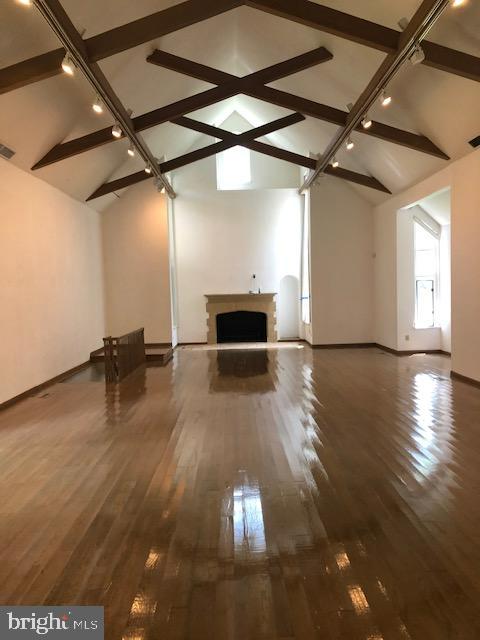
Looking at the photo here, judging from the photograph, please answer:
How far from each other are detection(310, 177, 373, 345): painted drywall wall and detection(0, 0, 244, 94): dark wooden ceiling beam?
19.8 feet

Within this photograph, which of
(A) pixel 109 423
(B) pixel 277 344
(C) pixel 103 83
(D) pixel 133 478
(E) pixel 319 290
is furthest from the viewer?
(B) pixel 277 344

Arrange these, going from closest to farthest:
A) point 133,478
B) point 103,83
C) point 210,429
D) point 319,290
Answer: point 133,478
point 210,429
point 103,83
point 319,290

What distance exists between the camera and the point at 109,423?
4590 millimetres

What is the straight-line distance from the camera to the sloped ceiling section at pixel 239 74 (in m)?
4.34

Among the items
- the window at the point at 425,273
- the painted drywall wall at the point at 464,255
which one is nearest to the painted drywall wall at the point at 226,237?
the window at the point at 425,273

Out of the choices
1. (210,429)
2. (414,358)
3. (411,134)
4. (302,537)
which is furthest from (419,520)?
(414,358)

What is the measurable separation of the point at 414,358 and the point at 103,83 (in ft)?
22.1

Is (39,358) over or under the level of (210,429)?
over

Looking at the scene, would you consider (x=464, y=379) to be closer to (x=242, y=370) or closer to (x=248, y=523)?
(x=242, y=370)

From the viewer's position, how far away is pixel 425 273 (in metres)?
9.28

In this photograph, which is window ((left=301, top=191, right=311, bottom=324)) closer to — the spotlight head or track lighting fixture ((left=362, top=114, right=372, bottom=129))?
the spotlight head

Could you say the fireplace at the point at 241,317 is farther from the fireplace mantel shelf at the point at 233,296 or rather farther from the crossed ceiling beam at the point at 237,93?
the crossed ceiling beam at the point at 237,93

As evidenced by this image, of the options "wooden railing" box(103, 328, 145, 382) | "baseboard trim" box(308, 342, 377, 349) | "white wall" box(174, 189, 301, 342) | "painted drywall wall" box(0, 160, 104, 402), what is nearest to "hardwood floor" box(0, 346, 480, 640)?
"painted drywall wall" box(0, 160, 104, 402)

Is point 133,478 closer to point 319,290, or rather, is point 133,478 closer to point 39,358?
point 39,358
